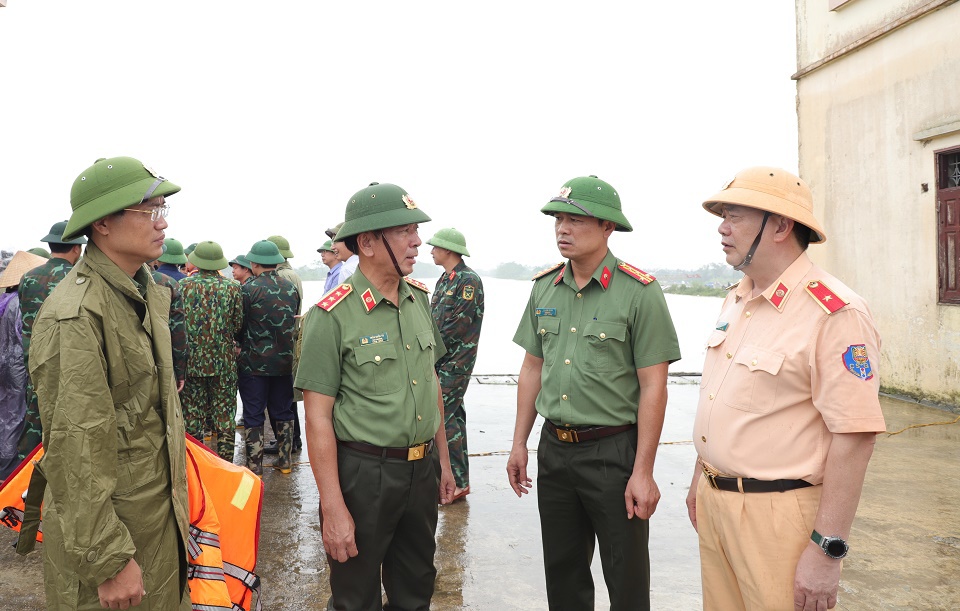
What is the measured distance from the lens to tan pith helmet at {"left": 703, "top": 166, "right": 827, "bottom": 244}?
7.06 ft

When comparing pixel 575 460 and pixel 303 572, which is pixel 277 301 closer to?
pixel 303 572

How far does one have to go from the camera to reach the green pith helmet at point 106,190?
214 centimetres

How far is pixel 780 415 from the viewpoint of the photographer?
208cm

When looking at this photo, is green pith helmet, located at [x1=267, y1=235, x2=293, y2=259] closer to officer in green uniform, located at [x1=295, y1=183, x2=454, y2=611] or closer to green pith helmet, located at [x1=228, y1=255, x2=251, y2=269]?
green pith helmet, located at [x1=228, y1=255, x2=251, y2=269]

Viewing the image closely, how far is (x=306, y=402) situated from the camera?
2.50 m

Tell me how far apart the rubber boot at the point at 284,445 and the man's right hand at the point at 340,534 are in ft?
11.4

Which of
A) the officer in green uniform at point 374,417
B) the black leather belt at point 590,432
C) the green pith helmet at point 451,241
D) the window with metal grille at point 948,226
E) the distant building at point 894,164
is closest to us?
the officer in green uniform at point 374,417

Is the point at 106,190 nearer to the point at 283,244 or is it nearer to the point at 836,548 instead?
the point at 836,548

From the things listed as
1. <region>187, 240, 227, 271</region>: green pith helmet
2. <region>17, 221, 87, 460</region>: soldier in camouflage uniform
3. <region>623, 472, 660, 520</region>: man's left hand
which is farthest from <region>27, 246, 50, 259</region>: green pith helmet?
<region>623, 472, 660, 520</region>: man's left hand

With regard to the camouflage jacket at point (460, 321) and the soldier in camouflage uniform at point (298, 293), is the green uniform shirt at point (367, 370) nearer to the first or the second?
the camouflage jacket at point (460, 321)

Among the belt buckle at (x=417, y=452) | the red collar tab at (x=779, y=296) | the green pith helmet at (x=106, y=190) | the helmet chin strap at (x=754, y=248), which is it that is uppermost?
the green pith helmet at (x=106, y=190)

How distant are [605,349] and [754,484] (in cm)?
86

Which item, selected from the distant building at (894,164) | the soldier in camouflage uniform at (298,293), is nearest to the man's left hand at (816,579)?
the soldier in camouflage uniform at (298,293)

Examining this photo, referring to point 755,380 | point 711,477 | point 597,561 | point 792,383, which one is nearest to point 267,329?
point 597,561
